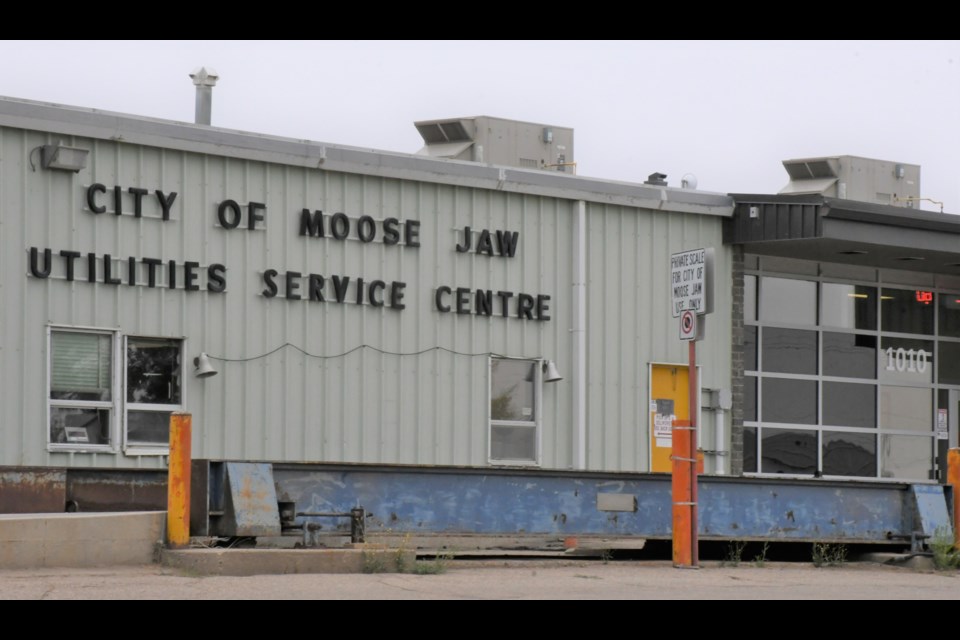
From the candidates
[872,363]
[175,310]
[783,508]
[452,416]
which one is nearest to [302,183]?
[175,310]

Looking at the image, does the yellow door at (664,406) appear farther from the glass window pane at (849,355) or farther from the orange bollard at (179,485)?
the orange bollard at (179,485)

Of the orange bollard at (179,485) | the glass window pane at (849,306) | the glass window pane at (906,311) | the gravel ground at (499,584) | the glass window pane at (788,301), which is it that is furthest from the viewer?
the glass window pane at (906,311)

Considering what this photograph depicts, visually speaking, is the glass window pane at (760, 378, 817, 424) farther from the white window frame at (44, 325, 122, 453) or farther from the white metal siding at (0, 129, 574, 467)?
the white window frame at (44, 325, 122, 453)

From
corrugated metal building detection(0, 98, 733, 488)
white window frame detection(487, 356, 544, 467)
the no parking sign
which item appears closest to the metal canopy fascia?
corrugated metal building detection(0, 98, 733, 488)

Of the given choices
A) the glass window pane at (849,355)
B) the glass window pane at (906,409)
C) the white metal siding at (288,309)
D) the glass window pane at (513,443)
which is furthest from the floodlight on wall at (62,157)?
the glass window pane at (906,409)

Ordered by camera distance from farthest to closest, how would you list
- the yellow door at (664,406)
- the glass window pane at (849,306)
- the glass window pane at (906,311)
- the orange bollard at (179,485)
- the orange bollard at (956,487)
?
the glass window pane at (906,311) < the glass window pane at (849,306) < the yellow door at (664,406) < the orange bollard at (956,487) < the orange bollard at (179,485)

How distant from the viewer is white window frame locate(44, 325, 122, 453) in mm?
16375

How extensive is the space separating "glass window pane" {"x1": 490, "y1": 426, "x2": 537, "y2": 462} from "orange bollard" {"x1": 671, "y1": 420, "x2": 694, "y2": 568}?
542 centimetres

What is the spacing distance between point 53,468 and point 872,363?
15.0m

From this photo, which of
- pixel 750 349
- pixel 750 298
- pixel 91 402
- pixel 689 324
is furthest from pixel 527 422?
pixel 91 402

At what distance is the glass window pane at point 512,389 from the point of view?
19.8 meters

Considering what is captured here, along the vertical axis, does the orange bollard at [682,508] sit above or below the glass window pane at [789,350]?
below

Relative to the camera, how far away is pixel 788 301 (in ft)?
78.3

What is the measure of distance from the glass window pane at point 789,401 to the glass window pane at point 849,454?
1.82 ft
